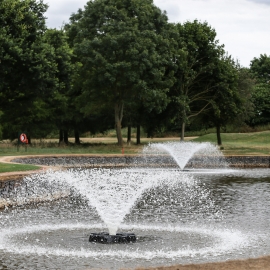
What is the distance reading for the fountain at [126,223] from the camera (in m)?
11.0

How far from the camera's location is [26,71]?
118 feet

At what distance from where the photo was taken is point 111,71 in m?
43.8

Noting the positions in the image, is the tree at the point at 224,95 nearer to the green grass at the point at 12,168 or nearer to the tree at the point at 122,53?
the tree at the point at 122,53

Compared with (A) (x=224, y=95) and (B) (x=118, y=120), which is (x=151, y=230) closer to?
(B) (x=118, y=120)

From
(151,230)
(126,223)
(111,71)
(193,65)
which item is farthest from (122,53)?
(151,230)

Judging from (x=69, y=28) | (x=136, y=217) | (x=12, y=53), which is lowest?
(x=136, y=217)

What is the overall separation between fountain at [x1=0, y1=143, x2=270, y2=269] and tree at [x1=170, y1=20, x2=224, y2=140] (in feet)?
88.9

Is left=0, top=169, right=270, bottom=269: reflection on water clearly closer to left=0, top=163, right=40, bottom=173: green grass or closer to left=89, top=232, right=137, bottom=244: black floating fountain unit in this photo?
left=89, top=232, right=137, bottom=244: black floating fountain unit

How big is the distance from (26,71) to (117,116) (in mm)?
13080

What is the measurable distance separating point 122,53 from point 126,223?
99.9ft

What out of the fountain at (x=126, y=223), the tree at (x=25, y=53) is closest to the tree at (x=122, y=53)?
the tree at (x=25, y=53)

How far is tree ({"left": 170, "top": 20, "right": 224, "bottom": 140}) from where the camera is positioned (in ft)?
166

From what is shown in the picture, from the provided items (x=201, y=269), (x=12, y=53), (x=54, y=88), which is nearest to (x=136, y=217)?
(x=201, y=269)

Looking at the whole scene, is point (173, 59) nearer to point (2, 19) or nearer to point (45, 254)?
point (2, 19)
